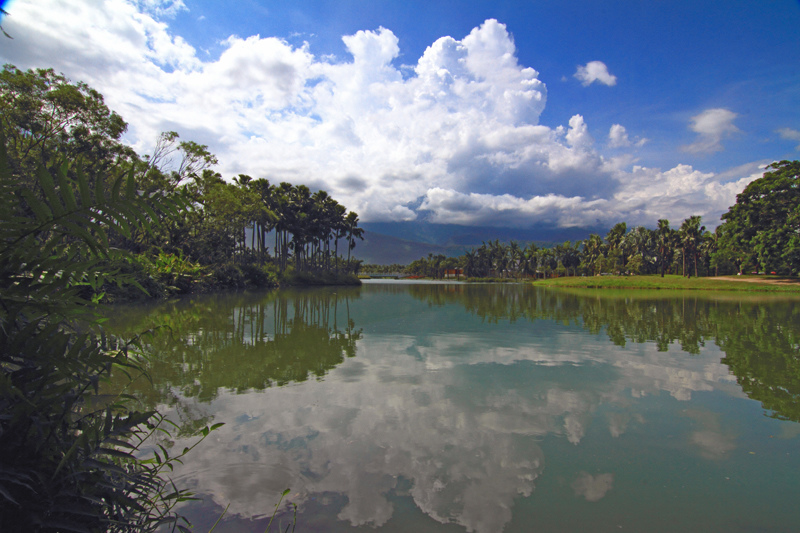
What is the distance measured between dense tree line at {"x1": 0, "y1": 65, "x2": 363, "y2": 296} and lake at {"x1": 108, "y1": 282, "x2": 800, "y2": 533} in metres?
2.48

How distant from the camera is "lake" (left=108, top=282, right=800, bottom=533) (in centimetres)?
321

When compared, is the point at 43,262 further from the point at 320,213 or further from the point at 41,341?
the point at 320,213

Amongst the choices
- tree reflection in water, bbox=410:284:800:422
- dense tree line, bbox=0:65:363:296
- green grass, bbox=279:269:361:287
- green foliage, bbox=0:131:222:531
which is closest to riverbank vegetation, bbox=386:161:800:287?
green grass, bbox=279:269:361:287

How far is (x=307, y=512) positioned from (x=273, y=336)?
322 inches

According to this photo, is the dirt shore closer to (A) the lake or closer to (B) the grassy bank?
(B) the grassy bank

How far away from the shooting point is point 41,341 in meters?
1.72

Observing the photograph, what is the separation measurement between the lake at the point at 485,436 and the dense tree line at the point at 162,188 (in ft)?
8.15

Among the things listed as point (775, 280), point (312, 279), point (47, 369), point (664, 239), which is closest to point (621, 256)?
point (664, 239)

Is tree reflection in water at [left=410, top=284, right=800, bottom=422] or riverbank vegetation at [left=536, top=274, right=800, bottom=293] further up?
tree reflection in water at [left=410, top=284, right=800, bottom=422]

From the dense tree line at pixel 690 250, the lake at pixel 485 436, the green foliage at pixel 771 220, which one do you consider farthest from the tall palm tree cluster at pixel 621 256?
the lake at pixel 485 436

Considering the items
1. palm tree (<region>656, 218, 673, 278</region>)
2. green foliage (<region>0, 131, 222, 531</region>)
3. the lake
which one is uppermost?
palm tree (<region>656, 218, 673, 278</region>)

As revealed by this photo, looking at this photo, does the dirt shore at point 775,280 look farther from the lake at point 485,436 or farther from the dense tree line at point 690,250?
the lake at point 485,436

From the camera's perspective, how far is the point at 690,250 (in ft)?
259

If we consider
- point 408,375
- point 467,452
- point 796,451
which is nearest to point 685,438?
point 796,451
